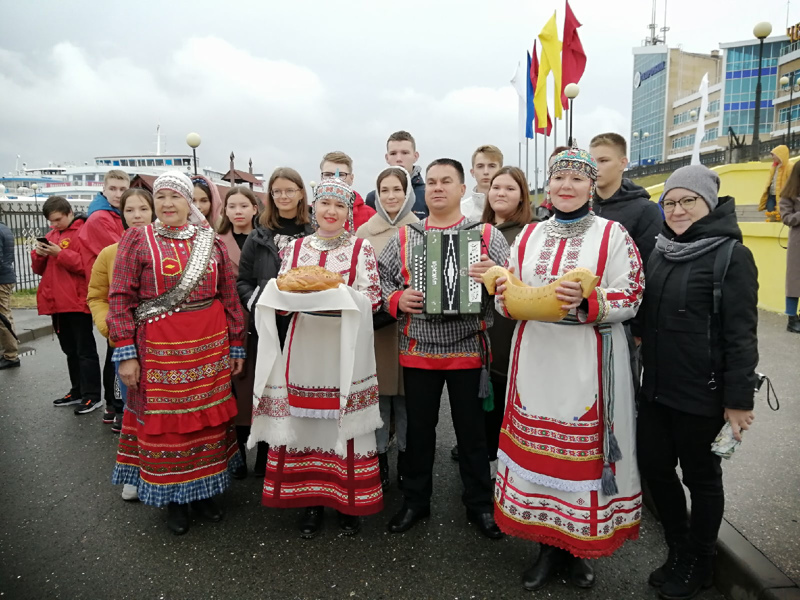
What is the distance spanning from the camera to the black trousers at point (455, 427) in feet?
10.3

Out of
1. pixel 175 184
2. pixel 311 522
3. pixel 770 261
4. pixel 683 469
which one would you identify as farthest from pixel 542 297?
pixel 770 261

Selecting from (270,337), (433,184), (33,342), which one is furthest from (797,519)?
(33,342)

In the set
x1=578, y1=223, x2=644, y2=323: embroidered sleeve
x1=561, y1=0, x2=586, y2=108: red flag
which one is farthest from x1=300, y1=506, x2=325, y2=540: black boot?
x1=561, y1=0, x2=586, y2=108: red flag

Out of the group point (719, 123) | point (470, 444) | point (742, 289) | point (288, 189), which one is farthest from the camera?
Answer: point (719, 123)

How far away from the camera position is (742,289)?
7.47 feet

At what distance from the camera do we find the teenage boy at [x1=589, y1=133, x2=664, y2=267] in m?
3.51

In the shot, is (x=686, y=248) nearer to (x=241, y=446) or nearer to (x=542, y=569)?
(x=542, y=569)

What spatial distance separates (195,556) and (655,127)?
8571 centimetres

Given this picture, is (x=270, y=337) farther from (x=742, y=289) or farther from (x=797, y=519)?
(x=797, y=519)

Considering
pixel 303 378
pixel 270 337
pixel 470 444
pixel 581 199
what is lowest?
pixel 470 444

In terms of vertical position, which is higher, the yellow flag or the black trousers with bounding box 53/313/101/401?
the yellow flag

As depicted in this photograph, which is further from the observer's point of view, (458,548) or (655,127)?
(655,127)

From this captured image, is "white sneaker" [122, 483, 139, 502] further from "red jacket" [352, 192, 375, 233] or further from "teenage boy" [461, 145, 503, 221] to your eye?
"teenage boy" [461, 145, 503, 221]

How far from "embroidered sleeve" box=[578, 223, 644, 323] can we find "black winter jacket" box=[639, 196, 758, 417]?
12cm
